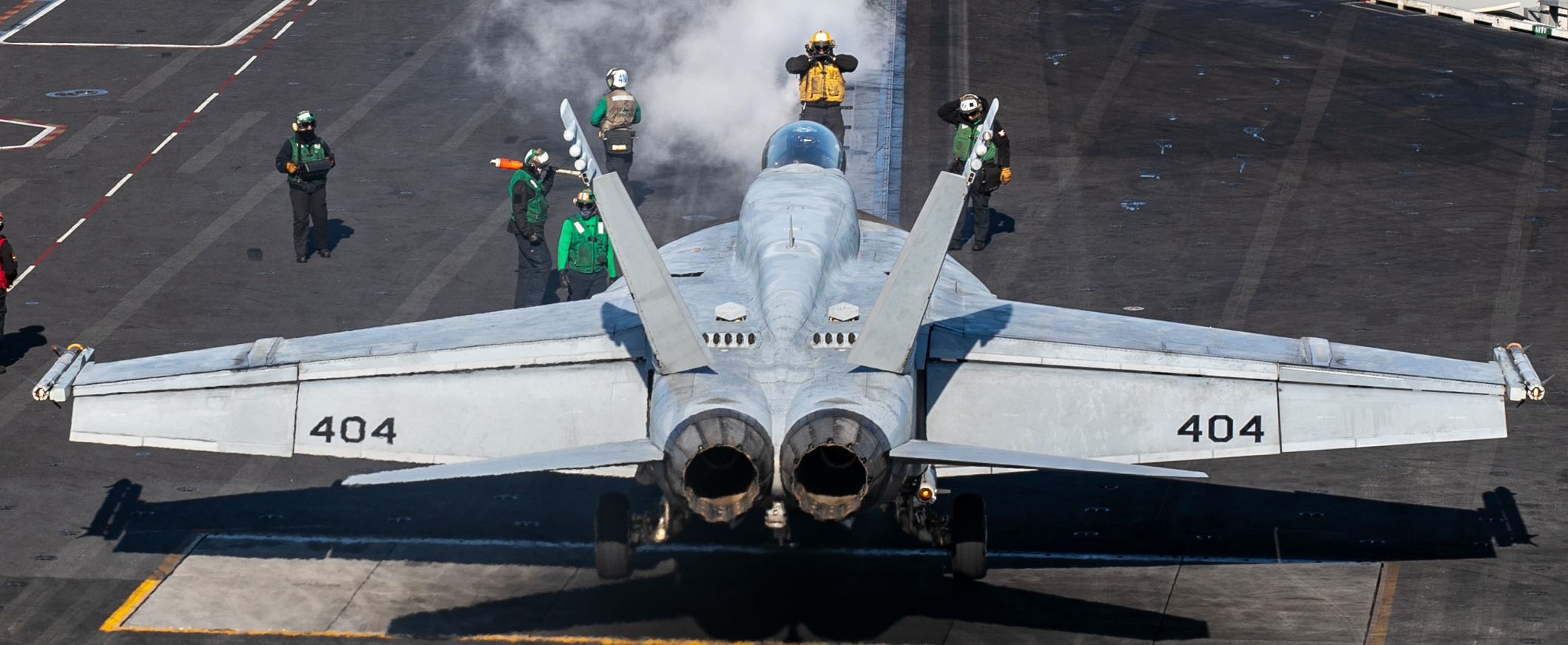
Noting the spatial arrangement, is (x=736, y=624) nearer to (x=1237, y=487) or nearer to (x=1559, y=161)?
(x=1237, y=487)

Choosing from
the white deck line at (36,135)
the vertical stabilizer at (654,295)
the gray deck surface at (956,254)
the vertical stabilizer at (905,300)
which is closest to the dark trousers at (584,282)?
the gray deck surface at (956,254)

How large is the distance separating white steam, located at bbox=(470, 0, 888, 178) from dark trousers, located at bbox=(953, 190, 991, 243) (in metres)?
4.93

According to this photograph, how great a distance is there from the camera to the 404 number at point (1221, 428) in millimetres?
17578

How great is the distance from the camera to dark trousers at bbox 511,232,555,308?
26156mm

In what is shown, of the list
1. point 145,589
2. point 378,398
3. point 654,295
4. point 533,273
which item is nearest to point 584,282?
point 533,273

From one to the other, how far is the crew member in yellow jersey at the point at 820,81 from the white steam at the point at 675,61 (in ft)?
7.21

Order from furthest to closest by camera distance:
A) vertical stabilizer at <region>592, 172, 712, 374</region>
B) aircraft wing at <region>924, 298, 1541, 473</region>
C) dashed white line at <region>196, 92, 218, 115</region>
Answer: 1. dashed white line at <region>196, 92, 218, 115</region>
2. aircraft wing at <region>924, 298, 1541, 473</region>
3. vertical stabilizer at <region>592, 172, 712, 374</region>

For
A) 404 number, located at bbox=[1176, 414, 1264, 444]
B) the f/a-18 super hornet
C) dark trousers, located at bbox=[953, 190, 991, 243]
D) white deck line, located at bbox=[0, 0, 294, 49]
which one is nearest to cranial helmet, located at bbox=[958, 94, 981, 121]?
dark trousers, located at bbox=[953, 190, 991, 243]

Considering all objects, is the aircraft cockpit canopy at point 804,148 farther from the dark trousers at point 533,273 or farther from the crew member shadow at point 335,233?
the crew member shadow at point 335,233

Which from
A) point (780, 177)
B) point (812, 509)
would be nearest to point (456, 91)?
point (780, 177)

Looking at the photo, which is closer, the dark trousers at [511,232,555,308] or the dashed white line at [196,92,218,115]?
the dark trousers at [511,232,555,308]

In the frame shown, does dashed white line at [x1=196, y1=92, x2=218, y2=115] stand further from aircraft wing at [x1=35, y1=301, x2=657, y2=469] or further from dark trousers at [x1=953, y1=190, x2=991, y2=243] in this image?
aircraft wing at [x1=35, y1=301, x2=657, y2=469]

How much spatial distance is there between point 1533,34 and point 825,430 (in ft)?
102

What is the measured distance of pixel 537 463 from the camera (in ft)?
49.4
